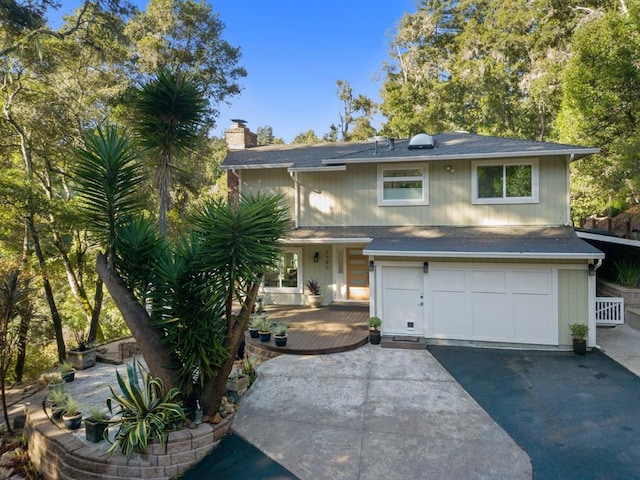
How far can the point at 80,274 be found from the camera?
1398cm

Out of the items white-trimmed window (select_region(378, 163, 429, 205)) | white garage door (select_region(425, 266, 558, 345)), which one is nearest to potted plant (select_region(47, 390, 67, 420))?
white garage door (select_region(425, 266, 558, 345))

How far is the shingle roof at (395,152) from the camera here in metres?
10.6

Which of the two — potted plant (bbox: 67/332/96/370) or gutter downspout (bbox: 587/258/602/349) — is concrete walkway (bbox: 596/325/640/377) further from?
potted plant (bbox: 67/332/96/370)

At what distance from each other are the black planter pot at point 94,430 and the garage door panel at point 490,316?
8.11m

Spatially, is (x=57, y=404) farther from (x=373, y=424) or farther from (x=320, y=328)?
(x=320, y=328)

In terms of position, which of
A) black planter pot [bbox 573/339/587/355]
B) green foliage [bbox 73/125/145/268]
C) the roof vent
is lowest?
black planter pot [bbox 573/339/587/355]

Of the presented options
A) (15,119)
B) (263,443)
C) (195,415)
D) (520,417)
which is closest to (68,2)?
(15,119)

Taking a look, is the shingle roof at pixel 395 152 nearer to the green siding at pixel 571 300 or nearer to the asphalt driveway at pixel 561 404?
the green siding at pixel 571 300

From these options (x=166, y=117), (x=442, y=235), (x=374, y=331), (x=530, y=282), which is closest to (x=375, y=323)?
(x=374, y=331)

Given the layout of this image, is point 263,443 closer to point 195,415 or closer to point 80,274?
point 195,415

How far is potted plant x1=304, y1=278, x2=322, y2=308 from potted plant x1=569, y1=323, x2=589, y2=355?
23.8 ft

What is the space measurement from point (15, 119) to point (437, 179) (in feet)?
44.4

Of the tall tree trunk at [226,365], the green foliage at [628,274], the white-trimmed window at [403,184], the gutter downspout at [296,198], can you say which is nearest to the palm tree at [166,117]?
the tall tree trunk at [226,365]

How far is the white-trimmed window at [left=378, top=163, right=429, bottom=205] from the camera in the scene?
39.0ft
